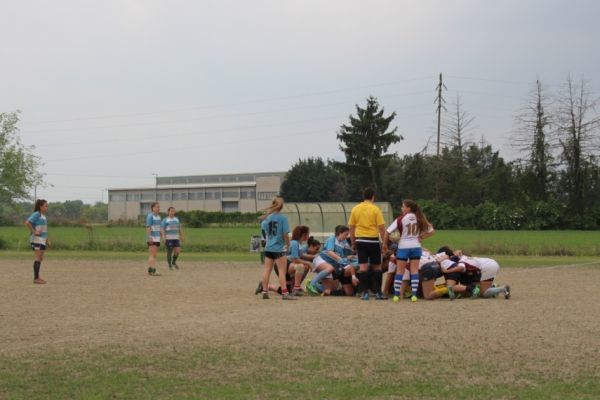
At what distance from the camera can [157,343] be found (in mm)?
8352

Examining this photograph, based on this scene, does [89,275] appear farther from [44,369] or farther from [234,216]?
[234,216]

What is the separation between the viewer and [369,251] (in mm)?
13117

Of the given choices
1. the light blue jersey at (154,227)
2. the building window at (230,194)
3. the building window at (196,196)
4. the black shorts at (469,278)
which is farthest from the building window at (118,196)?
the black shorts at (469,278)

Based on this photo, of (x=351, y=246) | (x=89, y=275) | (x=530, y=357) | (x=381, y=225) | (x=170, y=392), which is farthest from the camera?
(x=89, y=275)

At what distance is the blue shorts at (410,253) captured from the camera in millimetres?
12609

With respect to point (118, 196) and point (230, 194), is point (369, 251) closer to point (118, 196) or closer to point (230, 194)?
point (230, 194)

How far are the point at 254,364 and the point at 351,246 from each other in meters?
6.82

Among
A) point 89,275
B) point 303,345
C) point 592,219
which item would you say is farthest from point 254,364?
point 592,219

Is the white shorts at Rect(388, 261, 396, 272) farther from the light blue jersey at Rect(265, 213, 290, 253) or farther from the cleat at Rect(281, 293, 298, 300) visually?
Answer: the light blue jersey at Rect(265, 213, 290, 253)

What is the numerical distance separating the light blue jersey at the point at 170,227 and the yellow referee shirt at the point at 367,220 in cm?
906

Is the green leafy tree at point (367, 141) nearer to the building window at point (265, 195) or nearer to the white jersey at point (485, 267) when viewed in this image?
the building window at point (265, 195)

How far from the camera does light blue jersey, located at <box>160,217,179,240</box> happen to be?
69.2 ft

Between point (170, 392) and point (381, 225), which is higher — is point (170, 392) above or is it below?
below

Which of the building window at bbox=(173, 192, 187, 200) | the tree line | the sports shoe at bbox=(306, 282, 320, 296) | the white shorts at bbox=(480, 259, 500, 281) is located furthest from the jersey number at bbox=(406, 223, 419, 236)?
the building window at bbox=(173, 192, 187, 200)
